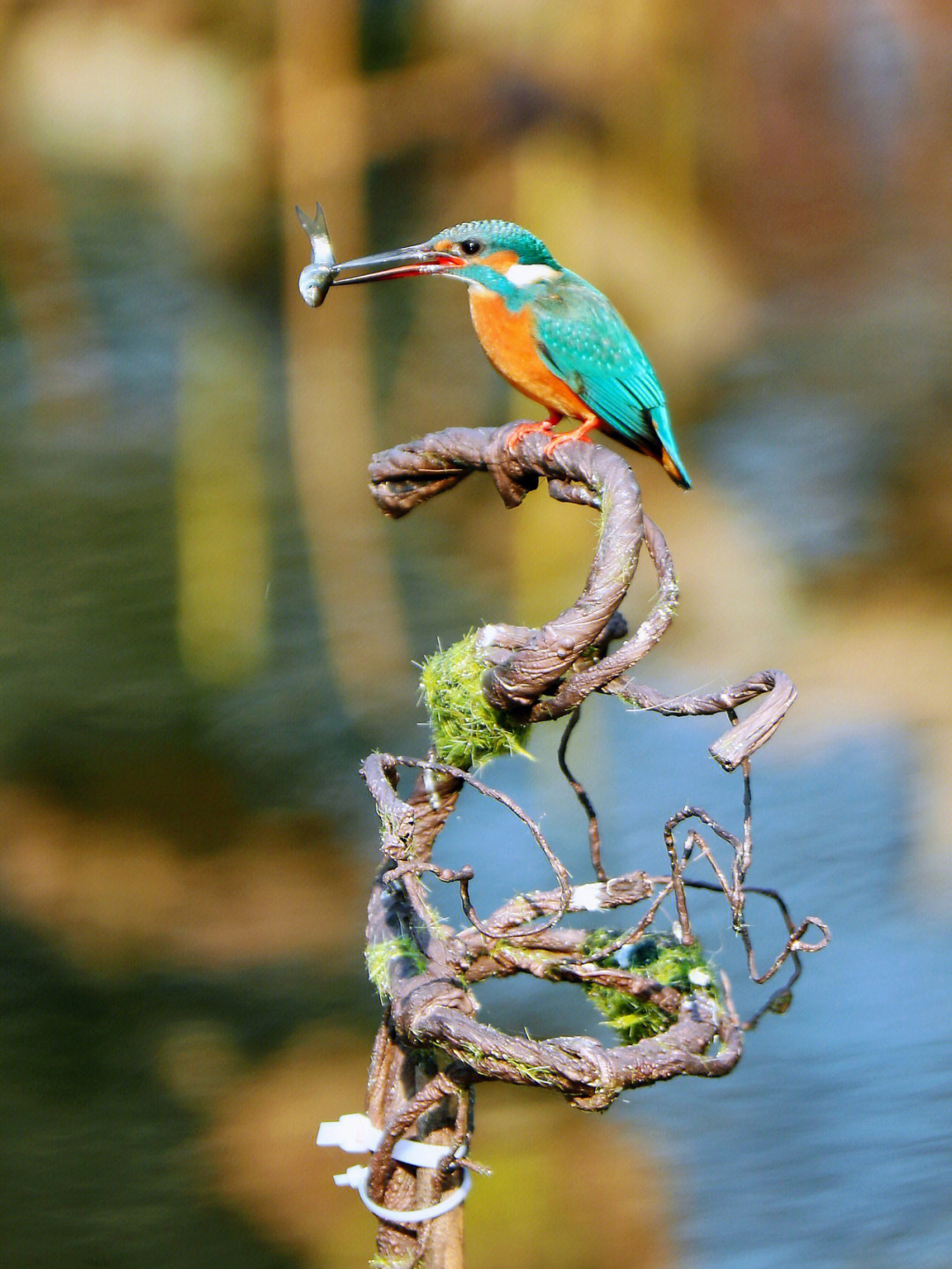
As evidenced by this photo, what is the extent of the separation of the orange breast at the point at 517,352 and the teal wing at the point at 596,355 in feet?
0.04

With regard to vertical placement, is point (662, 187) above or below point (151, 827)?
above

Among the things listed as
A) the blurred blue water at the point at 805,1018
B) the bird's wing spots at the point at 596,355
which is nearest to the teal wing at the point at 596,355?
the bird's wing spots at the point at 596,355

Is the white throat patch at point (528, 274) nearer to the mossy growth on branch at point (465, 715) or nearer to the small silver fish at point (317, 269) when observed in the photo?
the small silver fish at point (317, 269)

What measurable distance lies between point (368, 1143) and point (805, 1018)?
1473mm

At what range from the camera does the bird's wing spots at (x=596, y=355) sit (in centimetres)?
87

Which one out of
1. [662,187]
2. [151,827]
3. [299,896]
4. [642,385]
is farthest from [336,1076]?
[662,187]

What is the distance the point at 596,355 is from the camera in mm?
869

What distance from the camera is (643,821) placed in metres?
2.10

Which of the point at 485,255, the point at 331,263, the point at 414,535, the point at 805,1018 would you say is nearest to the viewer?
the point at 331,263

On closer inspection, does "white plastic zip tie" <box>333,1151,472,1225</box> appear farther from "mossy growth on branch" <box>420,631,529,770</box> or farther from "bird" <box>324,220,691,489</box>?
"bird" <box>324,220,691,489</box>

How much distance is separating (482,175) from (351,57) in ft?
0.98

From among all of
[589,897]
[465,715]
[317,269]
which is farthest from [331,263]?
[589,897]

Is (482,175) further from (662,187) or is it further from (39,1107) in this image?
(39,1107)

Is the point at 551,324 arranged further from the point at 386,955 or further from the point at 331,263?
the point at 386,955
